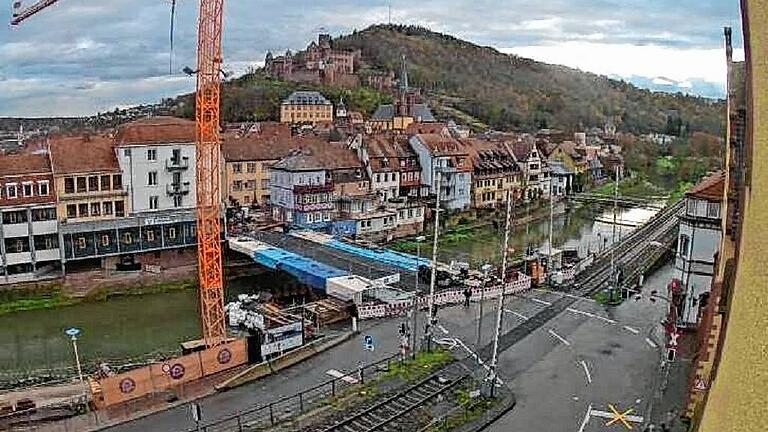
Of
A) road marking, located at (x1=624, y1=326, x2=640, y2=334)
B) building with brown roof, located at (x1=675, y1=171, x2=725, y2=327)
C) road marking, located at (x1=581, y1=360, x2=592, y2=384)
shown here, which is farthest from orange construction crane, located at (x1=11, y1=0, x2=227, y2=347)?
building with brown roof, located at (x1=675, y1=171, x2=725, y2=327)

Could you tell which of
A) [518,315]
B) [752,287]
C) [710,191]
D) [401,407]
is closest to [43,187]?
[518,315]

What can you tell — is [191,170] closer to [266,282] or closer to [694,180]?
[266,282]

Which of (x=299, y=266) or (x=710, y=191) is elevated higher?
(x=710, y=191)

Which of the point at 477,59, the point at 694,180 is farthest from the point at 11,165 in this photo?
the point at 477,59

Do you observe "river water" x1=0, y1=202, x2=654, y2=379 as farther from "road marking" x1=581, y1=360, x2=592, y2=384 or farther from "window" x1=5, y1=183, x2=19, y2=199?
"road marking" x1=581, y1=360, x2=592, y2=384

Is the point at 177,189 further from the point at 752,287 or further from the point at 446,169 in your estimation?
the point at 752,287

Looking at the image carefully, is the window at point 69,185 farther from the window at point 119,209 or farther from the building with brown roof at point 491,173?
the building with brown roof at point 491,173
